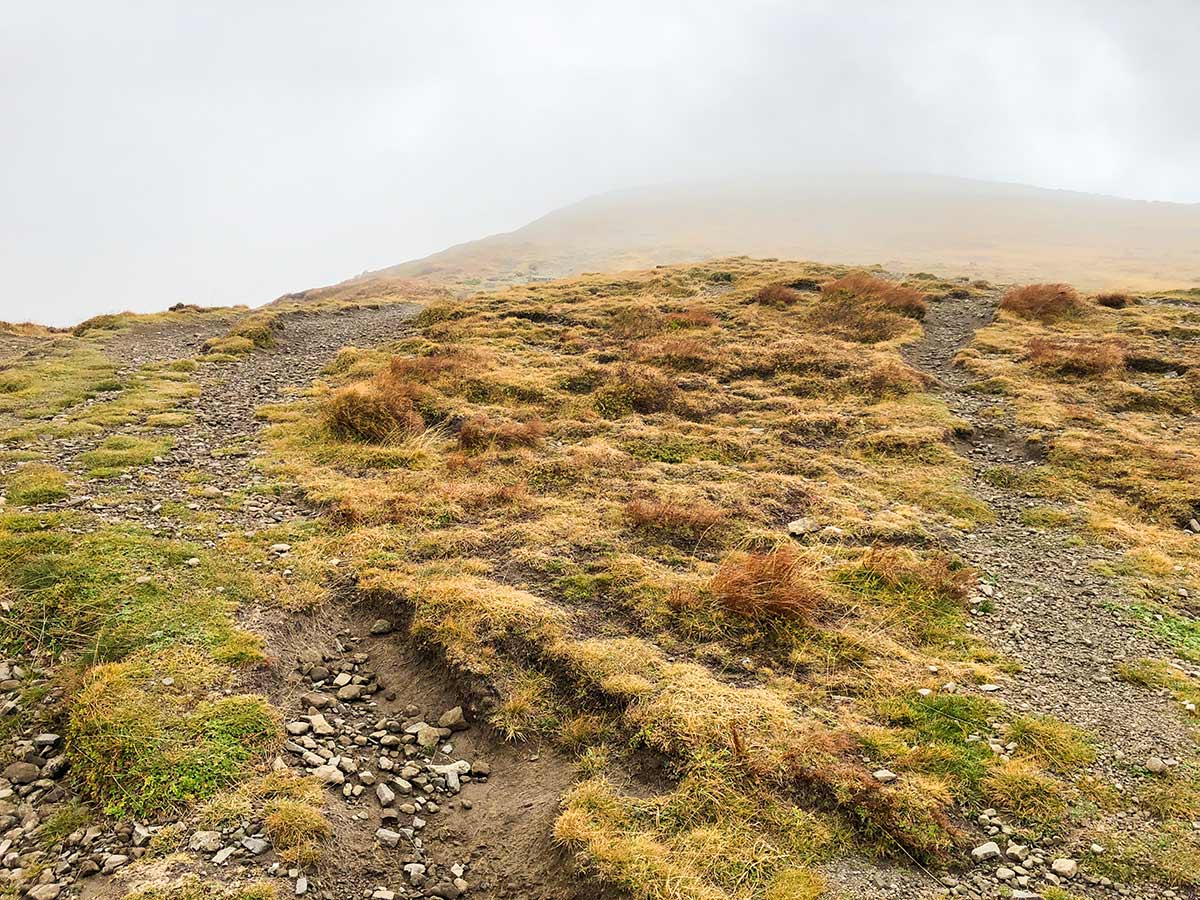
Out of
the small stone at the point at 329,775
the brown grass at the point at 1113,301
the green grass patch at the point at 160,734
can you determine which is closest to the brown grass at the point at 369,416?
the green grass patch at the point at 160,734

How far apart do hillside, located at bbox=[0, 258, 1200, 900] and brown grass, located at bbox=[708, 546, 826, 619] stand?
0.06 metres

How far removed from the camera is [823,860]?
20.1ft

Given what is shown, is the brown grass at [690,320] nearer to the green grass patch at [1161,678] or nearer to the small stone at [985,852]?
the green grass patch at [1161,678]

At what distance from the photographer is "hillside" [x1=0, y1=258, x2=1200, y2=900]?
20.2ft

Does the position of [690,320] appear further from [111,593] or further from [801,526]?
[111,593]

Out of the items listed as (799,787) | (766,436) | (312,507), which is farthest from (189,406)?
(799,787)

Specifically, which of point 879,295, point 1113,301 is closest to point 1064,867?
point 879,295

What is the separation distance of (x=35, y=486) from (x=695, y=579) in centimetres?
1261

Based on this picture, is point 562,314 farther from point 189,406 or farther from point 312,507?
point 312,507

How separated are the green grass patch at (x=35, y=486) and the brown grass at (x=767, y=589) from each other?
12.4 metres

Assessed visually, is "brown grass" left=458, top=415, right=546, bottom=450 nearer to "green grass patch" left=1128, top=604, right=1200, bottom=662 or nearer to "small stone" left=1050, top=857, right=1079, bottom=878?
"green grass patch" left=1128, top=604, right=1200, bottom=662

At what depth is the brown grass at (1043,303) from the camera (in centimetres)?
A: 2836

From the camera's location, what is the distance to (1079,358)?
70.1 feet

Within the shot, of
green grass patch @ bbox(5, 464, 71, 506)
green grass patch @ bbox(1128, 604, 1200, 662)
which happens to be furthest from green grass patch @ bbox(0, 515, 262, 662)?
green grass patch @ bbox(1128, 604, 1200, 662)
